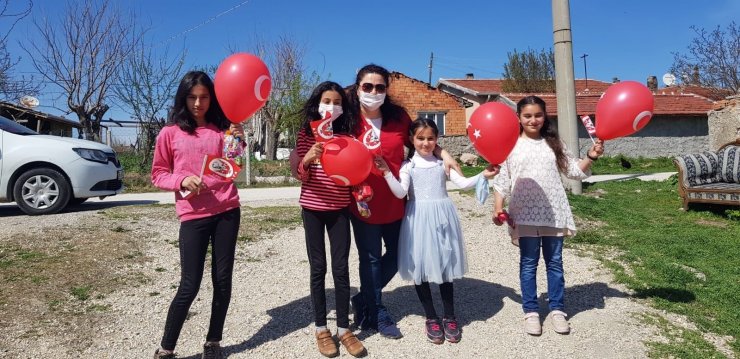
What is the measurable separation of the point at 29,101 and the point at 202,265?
1579 centimetres

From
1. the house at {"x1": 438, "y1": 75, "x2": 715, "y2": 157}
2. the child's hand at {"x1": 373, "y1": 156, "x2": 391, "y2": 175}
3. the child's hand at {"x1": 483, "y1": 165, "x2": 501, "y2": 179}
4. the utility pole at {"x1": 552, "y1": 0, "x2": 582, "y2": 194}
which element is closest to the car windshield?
the child's hand at {"x1": 373, "y1": 156, "x2": 391, "y2": 175}

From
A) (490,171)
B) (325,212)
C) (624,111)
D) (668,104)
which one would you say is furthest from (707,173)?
(668,104)

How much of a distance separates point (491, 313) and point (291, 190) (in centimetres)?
904

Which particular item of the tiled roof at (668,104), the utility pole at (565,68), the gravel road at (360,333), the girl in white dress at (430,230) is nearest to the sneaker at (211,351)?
the gravel road at (360,333)

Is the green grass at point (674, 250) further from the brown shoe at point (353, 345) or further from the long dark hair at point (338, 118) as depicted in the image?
the long dark hair at point (338, 118)

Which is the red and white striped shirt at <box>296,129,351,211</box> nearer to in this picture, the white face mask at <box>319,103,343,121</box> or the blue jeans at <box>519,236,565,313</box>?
the white face mask at <box>319,103,343,121</box>

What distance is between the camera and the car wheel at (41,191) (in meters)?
7.62

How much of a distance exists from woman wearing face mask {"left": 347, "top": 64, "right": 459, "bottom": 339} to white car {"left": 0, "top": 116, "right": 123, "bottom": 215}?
627cm

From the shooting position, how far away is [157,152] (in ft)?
9.67

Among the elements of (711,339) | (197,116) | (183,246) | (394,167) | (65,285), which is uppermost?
(197,116)

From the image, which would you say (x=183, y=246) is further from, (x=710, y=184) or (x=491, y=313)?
(x=710, y=184)

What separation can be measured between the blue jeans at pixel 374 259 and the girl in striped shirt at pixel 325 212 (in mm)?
156

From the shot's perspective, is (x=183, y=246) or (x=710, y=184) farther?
(x=710, y=184)

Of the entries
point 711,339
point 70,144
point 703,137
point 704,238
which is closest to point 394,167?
point 711,339
